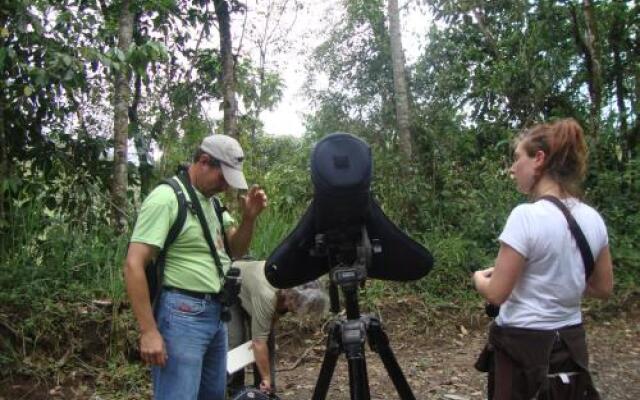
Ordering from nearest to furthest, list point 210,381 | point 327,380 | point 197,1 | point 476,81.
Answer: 1. point 327,380
2. point 210,381
3. point 197,1
4. point 476,81

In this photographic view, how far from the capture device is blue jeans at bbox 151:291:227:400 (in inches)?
84.6

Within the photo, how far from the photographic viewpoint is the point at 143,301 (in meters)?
2.05

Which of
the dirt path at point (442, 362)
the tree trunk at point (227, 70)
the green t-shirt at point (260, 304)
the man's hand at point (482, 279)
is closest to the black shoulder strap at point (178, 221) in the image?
the man's hand at point (482, 279)

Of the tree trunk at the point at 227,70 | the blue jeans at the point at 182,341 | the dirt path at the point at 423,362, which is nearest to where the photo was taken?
the blue jeans at the point at 182,341

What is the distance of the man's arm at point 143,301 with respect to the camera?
2039mm

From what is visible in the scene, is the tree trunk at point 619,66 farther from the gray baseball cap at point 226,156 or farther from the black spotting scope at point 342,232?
the gray baseball cap at point 226,156

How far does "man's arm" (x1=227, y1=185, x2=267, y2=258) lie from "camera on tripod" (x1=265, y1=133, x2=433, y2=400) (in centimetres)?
48

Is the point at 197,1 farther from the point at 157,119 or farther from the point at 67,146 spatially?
the point at 67,146

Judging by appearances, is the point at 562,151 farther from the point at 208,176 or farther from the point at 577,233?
the point at 208,176

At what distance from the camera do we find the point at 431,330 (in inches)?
221

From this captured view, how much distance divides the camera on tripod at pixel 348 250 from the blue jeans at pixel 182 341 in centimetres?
35

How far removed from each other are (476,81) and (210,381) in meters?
6.72

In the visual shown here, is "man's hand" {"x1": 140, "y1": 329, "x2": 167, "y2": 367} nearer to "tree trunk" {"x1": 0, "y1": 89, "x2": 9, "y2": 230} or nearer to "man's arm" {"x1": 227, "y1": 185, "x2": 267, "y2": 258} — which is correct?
"man's arm" {"x1": 227, "y1": 185, "x2": 267, "y2": 258}

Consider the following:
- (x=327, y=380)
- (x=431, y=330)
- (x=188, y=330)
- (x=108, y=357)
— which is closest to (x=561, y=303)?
(x=327, y=380)
